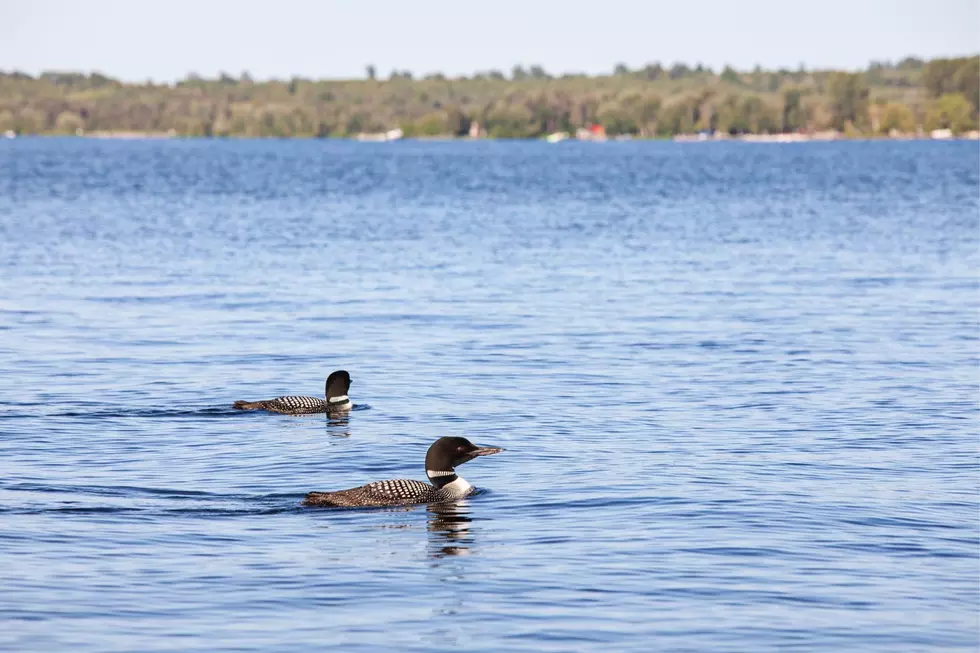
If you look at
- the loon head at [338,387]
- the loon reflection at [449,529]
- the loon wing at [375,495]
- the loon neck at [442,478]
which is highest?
the loon head at [338,387]

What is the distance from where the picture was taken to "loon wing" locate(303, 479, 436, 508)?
18.6 metres

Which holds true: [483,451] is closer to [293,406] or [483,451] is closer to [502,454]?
[502,454]

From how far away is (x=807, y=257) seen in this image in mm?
55188

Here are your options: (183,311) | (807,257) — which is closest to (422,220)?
(807,257)

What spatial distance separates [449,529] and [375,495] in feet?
4.09

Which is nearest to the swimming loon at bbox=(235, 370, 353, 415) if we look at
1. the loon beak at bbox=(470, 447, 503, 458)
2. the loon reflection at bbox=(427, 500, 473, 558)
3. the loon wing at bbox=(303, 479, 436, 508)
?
the loon beak at bbox=(470, 447, 503, 458)

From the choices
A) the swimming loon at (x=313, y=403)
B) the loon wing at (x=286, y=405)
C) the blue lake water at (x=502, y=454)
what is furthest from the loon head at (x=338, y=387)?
the blue lake water at (x=502, y=454)

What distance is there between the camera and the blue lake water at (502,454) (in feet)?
48.5

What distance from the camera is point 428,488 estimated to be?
62.6 feet

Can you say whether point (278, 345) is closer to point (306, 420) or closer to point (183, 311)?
point (183, 311)

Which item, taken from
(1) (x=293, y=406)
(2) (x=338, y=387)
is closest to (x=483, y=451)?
(2) (x=338, y=387)

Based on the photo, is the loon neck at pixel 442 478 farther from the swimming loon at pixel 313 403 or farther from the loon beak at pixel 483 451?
the swimming loon at pixel 313 403

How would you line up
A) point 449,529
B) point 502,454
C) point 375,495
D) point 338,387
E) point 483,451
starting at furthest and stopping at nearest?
point 338,387
point 502,454
point 483,451
point 375,495
point 449,529

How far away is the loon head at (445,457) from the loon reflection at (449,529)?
1.04 ft
